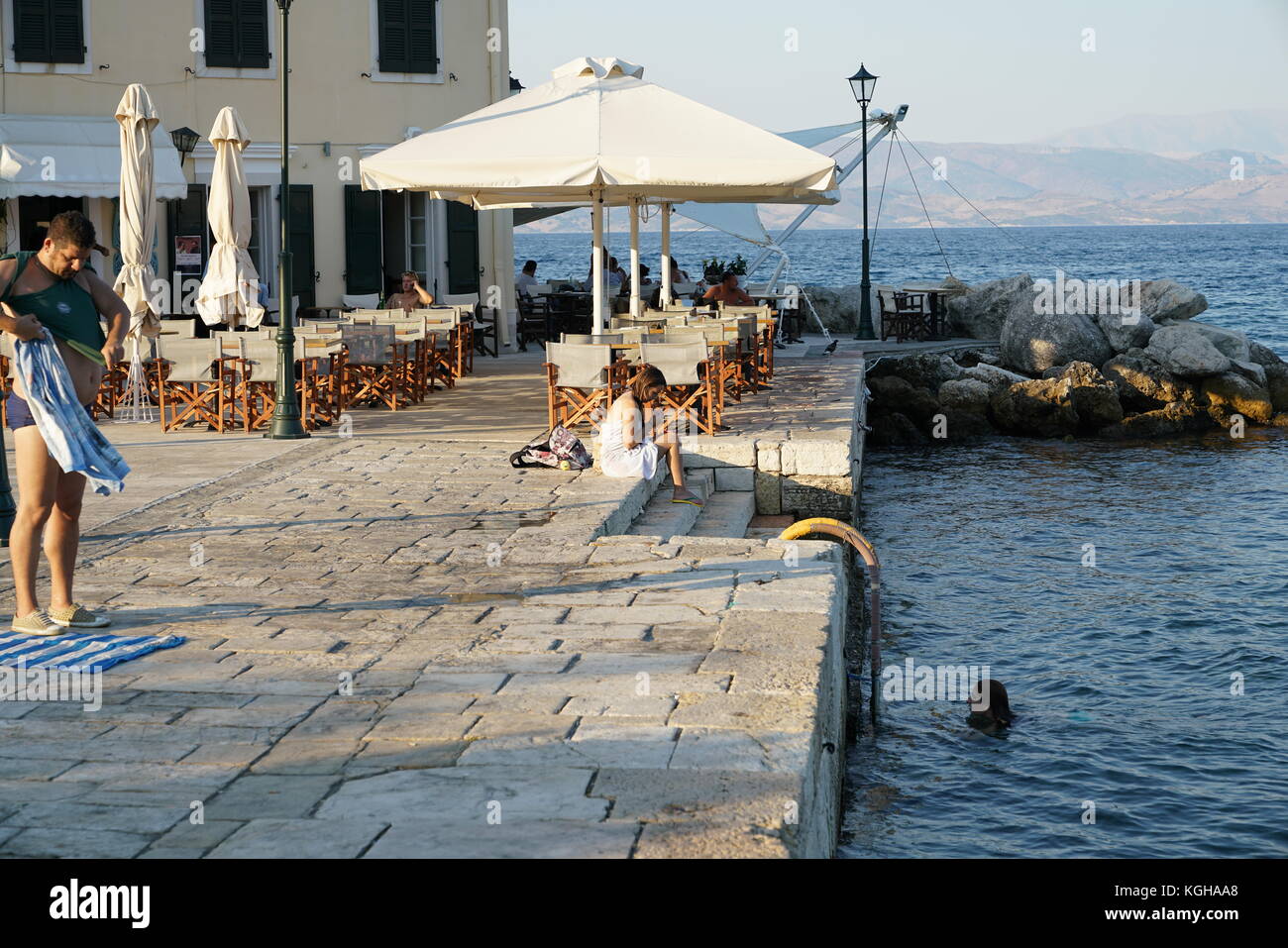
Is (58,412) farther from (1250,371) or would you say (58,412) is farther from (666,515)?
(1250,371)

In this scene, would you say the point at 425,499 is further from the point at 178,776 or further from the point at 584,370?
the point at 178,776

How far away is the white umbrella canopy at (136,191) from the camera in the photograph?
1274 cm

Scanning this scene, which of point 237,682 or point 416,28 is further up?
point 416,28

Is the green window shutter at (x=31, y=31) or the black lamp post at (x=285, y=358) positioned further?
the green window shutter at (x=31, y=31)

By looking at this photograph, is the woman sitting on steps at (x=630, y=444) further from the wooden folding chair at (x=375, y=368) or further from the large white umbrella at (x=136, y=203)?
the large white umbrella at (x=136, y=203)

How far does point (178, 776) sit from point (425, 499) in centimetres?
474

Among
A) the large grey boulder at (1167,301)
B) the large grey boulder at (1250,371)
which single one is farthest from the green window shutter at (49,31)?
the large grey boulder at (1167,301)

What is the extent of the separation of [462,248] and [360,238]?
4.31 feet

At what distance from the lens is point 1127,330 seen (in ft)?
74.0

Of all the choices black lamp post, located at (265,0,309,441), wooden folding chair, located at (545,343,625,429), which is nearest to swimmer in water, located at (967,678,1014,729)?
wooden folding chair, located at (545,343,625,429)

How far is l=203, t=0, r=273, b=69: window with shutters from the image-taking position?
61.7 feet

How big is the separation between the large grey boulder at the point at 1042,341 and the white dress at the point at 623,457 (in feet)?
43.1
